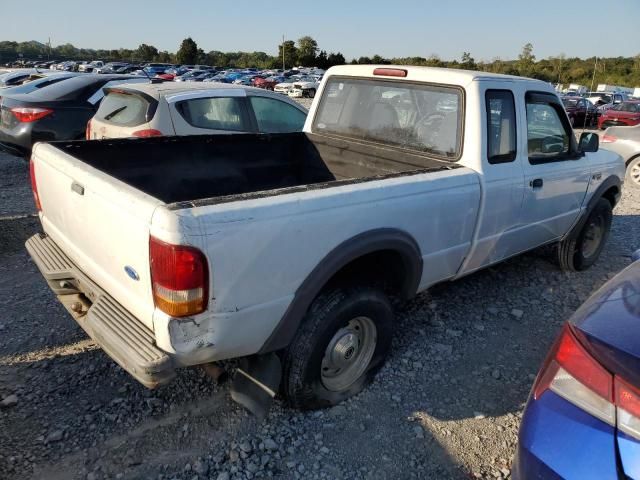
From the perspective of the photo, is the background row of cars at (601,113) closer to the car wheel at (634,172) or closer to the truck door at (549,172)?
the car wheel at (634,172)

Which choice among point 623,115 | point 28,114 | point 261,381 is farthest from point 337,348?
point 623,115

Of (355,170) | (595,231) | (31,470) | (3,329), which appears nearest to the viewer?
(31,470)

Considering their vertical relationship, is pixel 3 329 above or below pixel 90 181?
below

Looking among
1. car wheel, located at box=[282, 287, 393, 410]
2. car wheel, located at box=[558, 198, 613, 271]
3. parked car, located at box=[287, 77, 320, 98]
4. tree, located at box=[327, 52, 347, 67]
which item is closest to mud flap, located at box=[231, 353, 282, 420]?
car wheel, located at box=[282, 287, 393, 410]

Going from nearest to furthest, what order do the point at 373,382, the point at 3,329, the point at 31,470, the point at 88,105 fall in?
the point at 31,470 → the point at 373,382 → the point at 3,329 → the point at 88,105

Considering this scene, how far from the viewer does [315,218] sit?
222 centimetres

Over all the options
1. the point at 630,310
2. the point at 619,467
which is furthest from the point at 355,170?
the point at 619,467

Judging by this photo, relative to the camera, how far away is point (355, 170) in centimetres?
394

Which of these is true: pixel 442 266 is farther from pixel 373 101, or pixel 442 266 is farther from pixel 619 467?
pixel 619 467

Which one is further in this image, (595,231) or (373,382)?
(595,231)

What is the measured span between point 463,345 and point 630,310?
6.38 feet

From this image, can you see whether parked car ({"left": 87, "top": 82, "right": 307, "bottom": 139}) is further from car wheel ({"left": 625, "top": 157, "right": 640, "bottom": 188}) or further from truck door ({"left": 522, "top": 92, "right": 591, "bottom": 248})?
car wheel ({"left": 625, "top": 157, "right": 640, "bottom": 188})

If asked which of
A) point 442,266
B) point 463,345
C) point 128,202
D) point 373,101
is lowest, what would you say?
point 463,345

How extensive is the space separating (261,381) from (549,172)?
290cm
